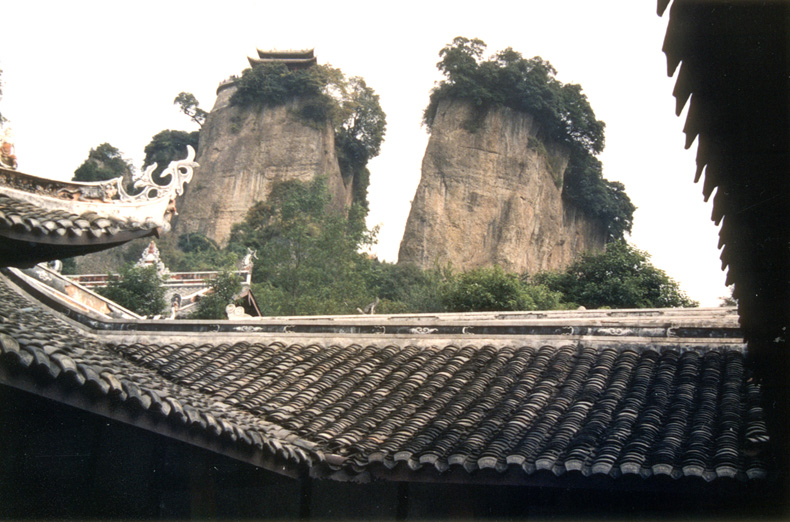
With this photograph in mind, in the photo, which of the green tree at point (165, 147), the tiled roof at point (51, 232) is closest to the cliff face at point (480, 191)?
the green tree at point (165, 147)

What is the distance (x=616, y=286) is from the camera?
3444 centimetres

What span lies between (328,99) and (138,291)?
1492 inches

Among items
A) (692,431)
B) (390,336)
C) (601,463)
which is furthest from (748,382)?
(390,336)

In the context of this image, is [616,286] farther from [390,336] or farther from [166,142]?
[166,142]

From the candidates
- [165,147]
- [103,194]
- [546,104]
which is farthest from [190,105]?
[103,194]

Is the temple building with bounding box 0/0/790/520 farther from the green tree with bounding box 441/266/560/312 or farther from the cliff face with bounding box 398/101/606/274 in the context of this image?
the cliff face with bounding box 398/101/606/274

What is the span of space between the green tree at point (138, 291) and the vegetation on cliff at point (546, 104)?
32.8 m

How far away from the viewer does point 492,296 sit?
30.3 metres

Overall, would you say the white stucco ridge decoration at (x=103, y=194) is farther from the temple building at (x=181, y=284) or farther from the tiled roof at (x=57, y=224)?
the temple building at (x=181, y=284)

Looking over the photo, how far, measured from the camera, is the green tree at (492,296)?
99.0 feet

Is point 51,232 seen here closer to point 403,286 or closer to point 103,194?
point 103,194

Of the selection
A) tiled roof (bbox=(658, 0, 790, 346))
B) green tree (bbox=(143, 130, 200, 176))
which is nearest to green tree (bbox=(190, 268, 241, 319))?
tiled roof (bbox=(658, 0, 790, 346))

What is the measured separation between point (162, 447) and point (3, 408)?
1.30 metres

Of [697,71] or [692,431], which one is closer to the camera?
[697,71]
